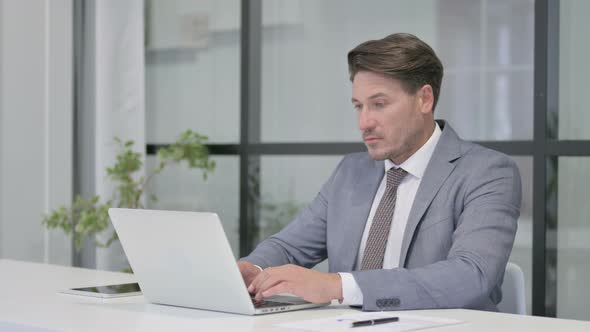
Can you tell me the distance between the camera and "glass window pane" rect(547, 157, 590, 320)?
139 inches

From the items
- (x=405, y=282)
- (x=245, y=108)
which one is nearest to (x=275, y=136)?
(x=245, y=108)

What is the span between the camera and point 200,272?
1.94 m

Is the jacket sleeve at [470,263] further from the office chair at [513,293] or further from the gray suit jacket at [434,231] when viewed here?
the office chair at [513,293]

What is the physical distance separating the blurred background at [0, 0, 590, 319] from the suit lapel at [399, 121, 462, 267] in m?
1.17

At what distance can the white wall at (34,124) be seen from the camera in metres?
4.50

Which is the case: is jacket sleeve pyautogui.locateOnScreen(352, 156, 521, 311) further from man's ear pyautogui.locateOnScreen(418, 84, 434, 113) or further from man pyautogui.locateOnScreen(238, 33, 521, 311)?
man's ear pyautogui.locateOnScreen(418, 84, 434, 113)

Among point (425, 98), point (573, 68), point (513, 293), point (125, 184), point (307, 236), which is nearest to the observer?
point (513, 293)

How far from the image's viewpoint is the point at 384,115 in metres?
2.56

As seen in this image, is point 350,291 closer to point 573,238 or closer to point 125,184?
point 573,238

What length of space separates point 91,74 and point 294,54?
1.24 metres

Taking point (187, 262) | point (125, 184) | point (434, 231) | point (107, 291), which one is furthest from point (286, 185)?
point (187, 262)

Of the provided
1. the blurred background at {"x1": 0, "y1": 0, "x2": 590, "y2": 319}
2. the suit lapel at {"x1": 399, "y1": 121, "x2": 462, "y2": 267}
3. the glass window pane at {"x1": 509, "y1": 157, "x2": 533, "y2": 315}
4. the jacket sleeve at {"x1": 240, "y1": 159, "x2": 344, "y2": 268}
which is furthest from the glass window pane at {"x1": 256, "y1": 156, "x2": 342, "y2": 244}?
the suit lapel at {"x1": 399, "y1": 121, "x2": 462, "y2": 267}

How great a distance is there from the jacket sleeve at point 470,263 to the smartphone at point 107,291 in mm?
641

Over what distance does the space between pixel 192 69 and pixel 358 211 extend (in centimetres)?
242
